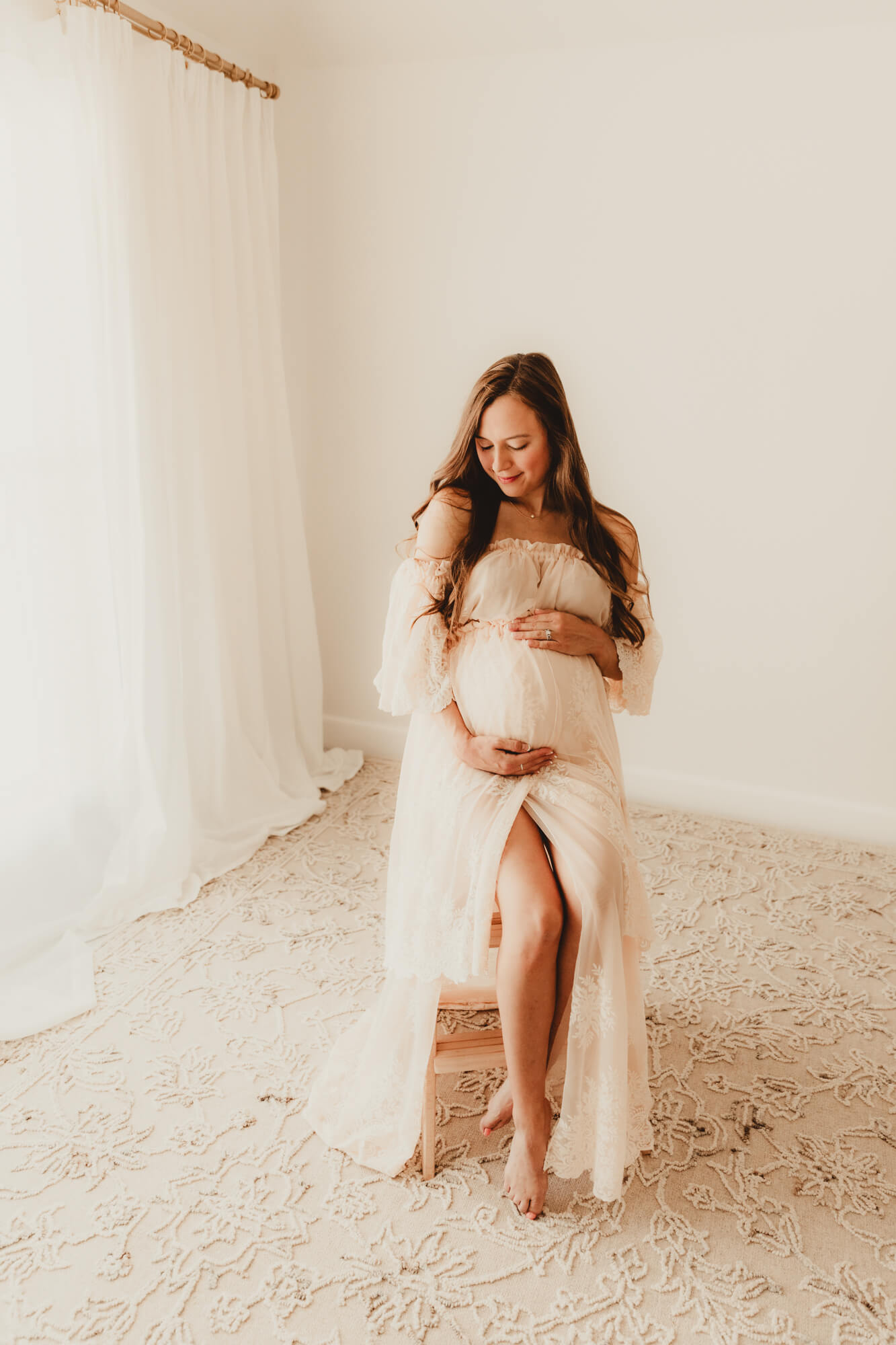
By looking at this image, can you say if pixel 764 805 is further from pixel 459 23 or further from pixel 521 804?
pixel 459 23

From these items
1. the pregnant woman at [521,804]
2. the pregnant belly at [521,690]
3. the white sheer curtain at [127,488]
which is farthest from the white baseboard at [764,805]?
the pregnant belly at [521,690]

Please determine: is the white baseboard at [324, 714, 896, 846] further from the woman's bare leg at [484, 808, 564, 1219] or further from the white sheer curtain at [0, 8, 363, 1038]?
the woman's bare leg at [484, 808, 564, 1219]

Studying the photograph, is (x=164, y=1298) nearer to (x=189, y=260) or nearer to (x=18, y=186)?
(x=18, y=186)

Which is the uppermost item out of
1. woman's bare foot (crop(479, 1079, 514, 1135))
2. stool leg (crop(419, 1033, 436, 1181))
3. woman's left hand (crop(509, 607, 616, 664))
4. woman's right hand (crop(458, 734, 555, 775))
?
woman's left hand (crop(509, 607, 616, 664))

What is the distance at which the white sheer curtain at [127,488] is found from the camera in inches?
89.4

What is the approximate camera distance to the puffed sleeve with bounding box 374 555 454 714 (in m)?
1.77

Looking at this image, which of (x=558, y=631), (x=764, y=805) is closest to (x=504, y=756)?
(x=558, y=631)

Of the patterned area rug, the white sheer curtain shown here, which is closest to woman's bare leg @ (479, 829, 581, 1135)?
the patterned area rug

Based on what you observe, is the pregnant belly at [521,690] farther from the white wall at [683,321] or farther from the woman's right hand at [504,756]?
the white wall at [683,321]

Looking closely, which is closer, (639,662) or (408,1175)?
(408,1175)

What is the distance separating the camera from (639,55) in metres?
2.70

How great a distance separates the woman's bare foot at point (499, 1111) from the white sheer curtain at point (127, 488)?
0.96 metres

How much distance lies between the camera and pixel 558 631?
5.78 ft

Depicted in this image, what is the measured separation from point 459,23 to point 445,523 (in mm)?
1793
